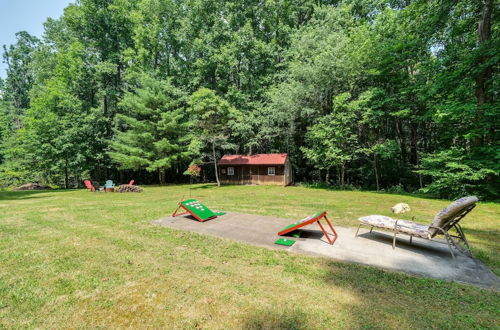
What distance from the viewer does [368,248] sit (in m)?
4.59

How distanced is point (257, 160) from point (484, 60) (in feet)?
54.8

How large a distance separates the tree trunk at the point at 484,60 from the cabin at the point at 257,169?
44.4ft

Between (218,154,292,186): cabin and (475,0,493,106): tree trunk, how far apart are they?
13.5 metres

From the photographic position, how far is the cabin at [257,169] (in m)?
20.9

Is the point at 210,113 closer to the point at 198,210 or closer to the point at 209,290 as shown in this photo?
the point at 198,210

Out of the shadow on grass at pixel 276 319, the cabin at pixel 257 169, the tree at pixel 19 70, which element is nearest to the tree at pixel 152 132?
the cabin at pixel 257 169

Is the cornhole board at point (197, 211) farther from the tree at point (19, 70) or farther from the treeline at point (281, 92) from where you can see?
the tree at point (19, 70)

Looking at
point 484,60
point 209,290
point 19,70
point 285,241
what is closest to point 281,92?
point 484,60

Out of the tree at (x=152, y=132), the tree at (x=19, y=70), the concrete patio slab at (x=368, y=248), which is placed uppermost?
the tree at (x=19, y=70)

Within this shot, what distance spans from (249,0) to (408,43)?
2030cm

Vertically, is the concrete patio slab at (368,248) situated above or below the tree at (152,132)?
below

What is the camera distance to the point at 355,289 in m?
3.12

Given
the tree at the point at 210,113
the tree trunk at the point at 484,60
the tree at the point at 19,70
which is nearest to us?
the tree trunk at the point at 484,60

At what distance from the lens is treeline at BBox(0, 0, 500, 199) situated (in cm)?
1193
